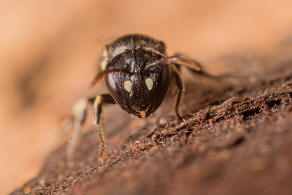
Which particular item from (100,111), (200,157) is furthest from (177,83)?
(200,157)

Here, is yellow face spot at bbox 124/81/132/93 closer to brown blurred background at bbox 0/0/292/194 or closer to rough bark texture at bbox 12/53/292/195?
rough bark texture at bbox 12/53/292/195

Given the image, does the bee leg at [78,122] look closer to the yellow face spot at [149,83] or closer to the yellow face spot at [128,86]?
the yellow face spot at [128,86]

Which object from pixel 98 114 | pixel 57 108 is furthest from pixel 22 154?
pixel 98 114

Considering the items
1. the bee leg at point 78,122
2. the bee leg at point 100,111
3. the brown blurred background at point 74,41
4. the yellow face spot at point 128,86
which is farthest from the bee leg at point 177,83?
the brown blurred background at point 74,41

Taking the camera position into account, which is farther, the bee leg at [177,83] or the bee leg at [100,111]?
the bee leg at [177,83]

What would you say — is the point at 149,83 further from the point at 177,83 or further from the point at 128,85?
the point at 177,83

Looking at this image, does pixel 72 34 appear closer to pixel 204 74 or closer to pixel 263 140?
pixel 204 74
